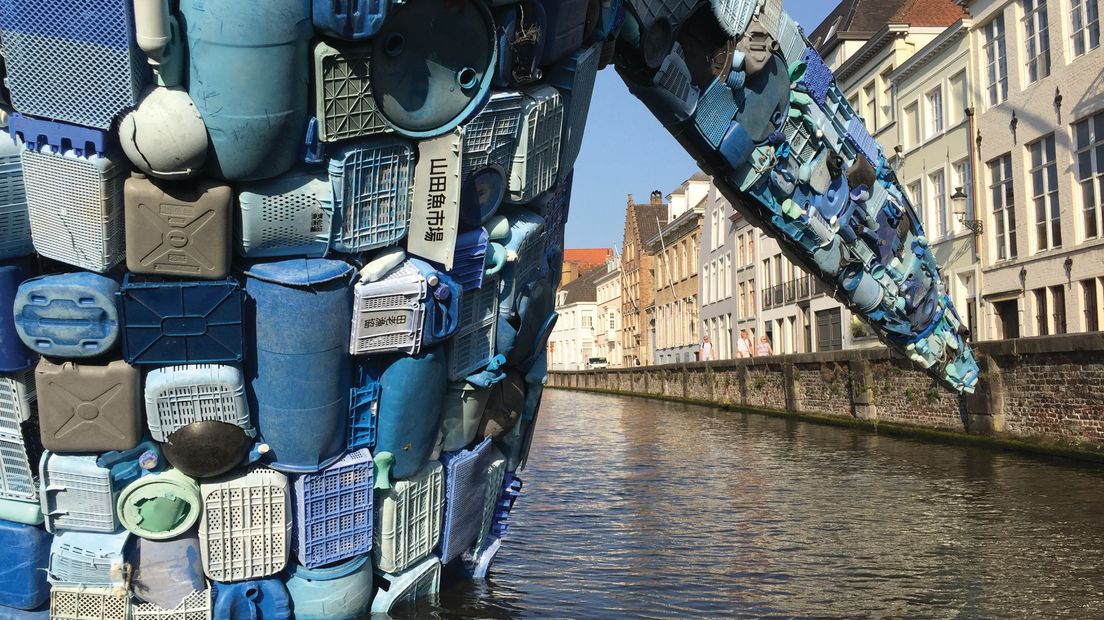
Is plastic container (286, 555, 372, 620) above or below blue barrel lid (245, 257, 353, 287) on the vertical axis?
below

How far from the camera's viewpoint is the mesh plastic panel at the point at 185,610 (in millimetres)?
4137

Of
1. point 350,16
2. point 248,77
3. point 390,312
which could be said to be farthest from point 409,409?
point 350,16

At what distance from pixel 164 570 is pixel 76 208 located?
1441 mm

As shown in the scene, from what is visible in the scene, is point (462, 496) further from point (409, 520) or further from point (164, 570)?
point (164, 570)

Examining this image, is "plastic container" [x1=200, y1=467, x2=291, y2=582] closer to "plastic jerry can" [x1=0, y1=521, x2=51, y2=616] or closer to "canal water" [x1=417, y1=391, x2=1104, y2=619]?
"plastic jerry can" [x1=0, y1=521, x2=51, y2=616]

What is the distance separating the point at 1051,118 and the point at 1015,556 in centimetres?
1890

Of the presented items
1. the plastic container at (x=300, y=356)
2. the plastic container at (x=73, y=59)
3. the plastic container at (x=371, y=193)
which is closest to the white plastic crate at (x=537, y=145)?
the plastic container at (x=371, y=193)

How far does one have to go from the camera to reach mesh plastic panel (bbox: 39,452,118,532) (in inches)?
160

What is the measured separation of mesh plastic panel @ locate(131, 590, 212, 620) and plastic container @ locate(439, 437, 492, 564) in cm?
116

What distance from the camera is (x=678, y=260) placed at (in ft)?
215

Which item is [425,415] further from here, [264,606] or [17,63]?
[17,63]

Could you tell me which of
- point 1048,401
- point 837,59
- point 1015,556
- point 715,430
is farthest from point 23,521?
point 837,59

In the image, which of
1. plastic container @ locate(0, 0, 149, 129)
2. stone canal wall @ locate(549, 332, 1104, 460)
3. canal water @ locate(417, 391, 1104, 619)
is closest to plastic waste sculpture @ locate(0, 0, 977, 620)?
plastic container @ locate(0, 0, 149, 129)

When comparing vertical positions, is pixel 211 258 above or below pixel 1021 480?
above
